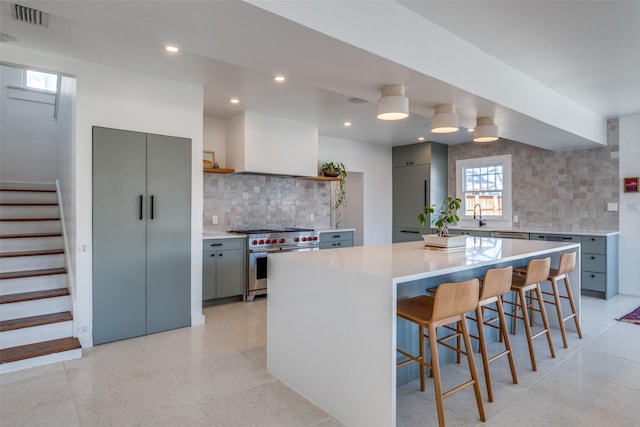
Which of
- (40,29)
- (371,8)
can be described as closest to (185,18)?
(371,8)

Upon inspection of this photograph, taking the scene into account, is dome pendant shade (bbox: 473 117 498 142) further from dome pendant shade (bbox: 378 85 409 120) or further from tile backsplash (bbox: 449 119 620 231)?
tile backsplash (bbox: 449 119 620 231)

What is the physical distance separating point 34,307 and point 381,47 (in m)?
3.59

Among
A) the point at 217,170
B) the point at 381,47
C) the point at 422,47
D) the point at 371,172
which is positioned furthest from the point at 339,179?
the point at 381,47

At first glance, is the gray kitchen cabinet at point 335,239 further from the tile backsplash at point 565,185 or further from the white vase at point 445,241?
the tile backsplash at point 565,185

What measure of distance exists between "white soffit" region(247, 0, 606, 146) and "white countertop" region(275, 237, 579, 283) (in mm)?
1283

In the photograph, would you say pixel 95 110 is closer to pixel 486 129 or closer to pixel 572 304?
pixel 486 129

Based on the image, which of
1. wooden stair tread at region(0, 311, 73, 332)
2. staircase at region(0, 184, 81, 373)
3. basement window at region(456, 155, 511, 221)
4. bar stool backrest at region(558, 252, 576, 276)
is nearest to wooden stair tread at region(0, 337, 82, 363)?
staircase at region(0, 184, 81, 373)

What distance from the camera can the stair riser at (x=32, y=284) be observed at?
10.9 ft

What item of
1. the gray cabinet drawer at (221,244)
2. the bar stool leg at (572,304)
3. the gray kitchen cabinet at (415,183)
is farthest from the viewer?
the gray kitchen cabinet at (415,183)

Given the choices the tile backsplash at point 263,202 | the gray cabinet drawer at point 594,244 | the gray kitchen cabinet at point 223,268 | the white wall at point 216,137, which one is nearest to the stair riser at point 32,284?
the gray kitchen cabinet at point 223,268

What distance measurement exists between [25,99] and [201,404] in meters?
6.12

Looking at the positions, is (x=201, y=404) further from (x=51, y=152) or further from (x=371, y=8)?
(x=51, y=152)

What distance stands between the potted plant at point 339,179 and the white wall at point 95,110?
2671mm

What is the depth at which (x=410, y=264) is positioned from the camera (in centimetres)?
222
